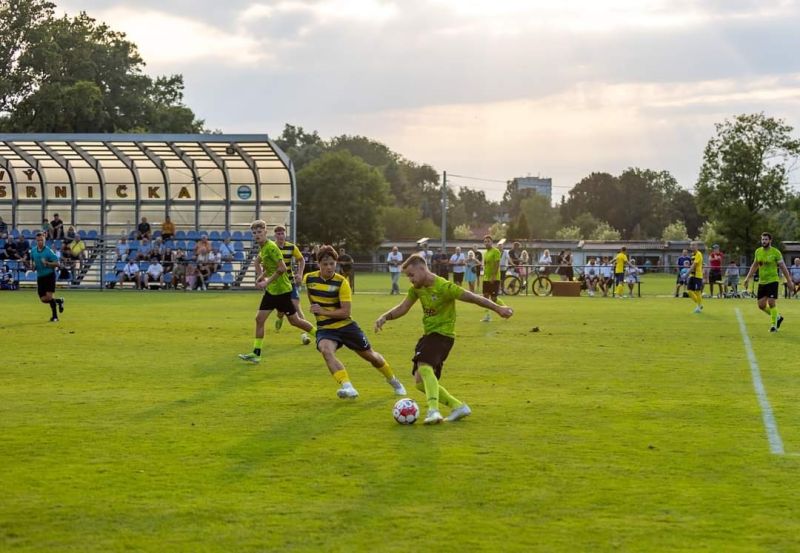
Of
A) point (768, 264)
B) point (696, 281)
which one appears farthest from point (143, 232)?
point (768, 264)

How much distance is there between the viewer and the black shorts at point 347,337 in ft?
40.7

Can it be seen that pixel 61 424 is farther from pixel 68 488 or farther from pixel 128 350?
pixel 128 350

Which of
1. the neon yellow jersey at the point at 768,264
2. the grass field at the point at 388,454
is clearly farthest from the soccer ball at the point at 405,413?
the neon yellow jersey at the point at 768,264

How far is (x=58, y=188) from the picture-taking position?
43.5 meters

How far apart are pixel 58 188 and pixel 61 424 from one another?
113 ft

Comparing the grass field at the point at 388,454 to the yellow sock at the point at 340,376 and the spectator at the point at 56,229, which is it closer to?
the yellow sock at the point at 340,376

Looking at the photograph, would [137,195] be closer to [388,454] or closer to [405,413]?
[405,413]

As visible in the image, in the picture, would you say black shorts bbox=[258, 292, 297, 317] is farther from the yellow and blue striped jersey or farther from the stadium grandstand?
the stadium grandstand

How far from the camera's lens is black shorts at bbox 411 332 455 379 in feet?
35.6

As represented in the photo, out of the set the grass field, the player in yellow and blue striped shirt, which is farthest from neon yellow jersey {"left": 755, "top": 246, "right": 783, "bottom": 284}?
the player in yellow and blue striped shirt

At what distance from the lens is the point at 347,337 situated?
12453 millimetres

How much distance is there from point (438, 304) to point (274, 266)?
6384 mm

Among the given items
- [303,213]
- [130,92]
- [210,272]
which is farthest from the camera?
[303,213]

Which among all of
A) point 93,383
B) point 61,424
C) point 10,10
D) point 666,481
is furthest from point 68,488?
point 10,10
